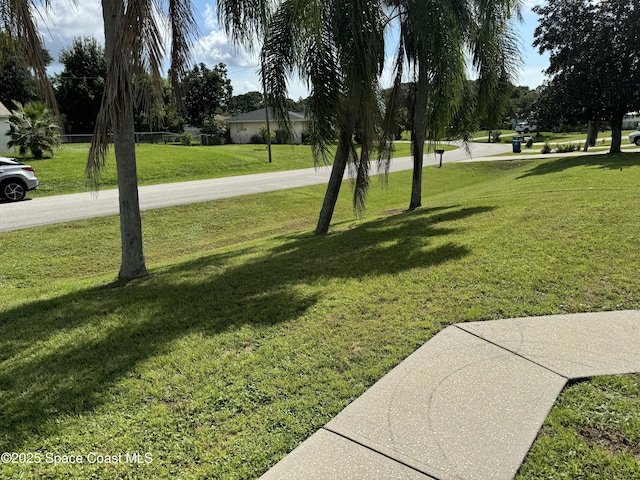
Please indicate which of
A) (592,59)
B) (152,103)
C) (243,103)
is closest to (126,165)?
(152,103)

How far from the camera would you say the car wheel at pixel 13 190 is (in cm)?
1475

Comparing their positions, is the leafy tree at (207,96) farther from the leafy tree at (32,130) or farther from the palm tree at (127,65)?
the palm tree at (127,65)

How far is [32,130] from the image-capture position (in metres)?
21.8

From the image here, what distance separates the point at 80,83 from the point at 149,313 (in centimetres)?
5230

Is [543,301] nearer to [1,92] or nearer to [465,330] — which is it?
[465,330]

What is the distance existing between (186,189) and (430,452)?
686 inches

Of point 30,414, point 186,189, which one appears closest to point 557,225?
point 30,414

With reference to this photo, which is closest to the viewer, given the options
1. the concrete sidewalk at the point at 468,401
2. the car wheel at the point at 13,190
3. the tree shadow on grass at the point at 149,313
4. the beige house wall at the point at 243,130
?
the concrete sidewalk at the point at 468,401

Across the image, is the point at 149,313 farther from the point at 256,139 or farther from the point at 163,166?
the point at 256,139

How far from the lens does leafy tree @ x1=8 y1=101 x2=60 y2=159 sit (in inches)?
840

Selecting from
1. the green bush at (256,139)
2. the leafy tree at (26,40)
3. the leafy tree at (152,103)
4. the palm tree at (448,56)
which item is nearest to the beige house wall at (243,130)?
the green bush at (256,139)

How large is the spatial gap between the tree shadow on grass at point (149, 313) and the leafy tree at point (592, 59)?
64.4ft

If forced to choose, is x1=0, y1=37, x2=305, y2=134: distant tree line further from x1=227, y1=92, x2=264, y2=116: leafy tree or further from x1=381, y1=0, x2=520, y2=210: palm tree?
x1=227, y1=92, x2=264, y2=116: leafy tree

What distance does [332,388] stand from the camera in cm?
303
